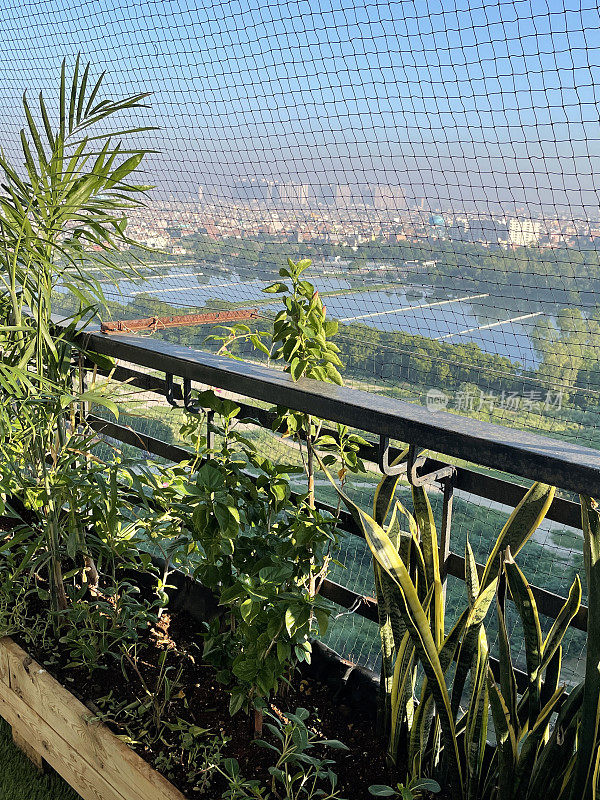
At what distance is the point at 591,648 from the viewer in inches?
40.4

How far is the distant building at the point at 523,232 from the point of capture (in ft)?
7.11

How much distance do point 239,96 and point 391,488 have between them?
1899 mm

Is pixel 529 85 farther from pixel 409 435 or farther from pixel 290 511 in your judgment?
pixel 290 511

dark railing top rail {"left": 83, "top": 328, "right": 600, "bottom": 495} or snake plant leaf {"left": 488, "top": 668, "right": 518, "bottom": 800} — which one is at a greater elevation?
dark railing top rail {"left": 83, "top": 328, "right": 600, "bottom": 495}

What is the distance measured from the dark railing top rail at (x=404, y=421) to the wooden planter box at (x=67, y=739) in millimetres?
767

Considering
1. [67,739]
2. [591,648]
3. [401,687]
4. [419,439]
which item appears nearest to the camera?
[591,648]

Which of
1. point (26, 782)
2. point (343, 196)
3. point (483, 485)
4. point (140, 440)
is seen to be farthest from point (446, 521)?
point (343, 196)

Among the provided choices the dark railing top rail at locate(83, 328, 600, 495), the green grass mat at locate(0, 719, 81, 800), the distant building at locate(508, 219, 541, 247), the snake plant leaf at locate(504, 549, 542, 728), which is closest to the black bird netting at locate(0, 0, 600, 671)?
the distant building at locate(508, 219, 541, 247)

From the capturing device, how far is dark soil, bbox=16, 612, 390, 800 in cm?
143

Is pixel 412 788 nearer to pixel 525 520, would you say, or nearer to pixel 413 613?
pixel 413 613

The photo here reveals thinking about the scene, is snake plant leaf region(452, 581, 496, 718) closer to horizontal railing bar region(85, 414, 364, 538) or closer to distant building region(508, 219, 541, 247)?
horizontal railing bar region(85, 414, 364, 538)

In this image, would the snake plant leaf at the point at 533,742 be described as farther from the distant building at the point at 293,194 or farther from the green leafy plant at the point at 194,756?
the distant building at the point at 293,194

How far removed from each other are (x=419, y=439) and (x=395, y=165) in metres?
1.40

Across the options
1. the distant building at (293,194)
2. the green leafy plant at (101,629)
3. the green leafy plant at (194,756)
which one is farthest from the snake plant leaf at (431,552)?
the distant building at (293,194)
